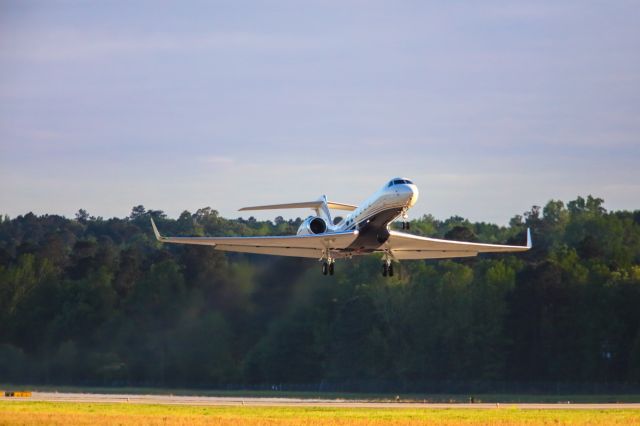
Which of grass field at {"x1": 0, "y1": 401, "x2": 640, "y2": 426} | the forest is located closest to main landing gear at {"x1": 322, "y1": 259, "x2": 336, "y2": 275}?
grass field at {"x1": 0, "y1": 401, "x2": 640, "y2": 426}

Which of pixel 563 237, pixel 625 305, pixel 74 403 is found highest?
pixel 563 237

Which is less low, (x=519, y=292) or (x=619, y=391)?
(x=519, y=292)

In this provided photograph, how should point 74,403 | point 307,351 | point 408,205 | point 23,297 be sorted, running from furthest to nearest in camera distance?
point 23,297, point 307,351, point 74,403, point 408,205

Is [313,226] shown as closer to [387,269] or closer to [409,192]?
[387,269]

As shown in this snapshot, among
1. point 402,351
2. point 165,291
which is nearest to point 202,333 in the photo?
point 165,291

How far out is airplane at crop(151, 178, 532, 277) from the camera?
55938mm

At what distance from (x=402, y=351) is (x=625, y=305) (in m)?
15.7

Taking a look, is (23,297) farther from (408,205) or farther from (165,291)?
(408,205)

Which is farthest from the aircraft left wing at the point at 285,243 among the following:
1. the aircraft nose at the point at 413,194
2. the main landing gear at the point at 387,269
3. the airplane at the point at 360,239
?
the aircraft nose at the point at 413,194

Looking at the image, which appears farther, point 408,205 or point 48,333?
point 48,333

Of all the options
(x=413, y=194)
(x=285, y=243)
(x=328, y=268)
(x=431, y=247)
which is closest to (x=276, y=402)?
(x=328, y=268)

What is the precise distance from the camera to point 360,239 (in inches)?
2327

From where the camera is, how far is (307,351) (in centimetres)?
8875

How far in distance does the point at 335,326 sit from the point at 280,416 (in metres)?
31.4
